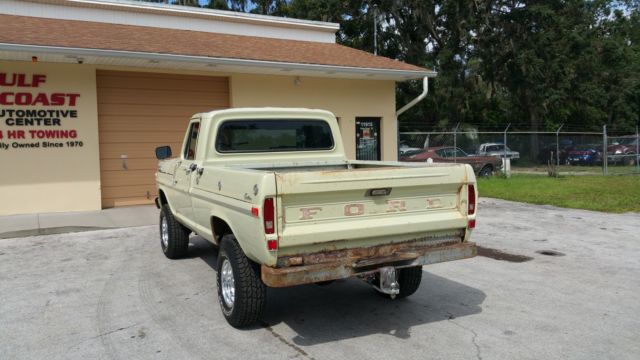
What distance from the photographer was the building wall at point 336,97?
14.1m

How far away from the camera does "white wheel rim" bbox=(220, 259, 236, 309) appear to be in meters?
5.02

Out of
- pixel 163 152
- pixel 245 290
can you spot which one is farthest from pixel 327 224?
pixel 163 152

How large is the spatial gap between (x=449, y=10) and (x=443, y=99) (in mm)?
5110

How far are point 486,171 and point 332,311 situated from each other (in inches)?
711

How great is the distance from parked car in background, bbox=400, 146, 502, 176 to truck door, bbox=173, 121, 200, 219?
14858 millimetres

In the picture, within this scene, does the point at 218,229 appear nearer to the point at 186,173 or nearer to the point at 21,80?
the point at 186,173

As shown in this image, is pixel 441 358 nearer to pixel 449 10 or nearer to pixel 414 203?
pixel 414 203

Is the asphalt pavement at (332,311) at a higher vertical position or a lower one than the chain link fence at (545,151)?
lower

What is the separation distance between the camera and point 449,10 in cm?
3094

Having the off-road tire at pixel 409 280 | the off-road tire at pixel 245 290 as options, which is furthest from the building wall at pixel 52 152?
the off-road tire at pixel 409 280

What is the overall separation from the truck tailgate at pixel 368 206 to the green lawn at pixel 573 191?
8.89m

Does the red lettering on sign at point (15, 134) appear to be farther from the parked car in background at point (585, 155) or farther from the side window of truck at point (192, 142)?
the parked car in background at point (585, 155)

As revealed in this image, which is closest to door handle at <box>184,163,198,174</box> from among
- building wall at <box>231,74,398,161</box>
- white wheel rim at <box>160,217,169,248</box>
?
white wheel rim at <box>160,217,169,248</box>

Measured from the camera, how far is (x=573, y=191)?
15.8m
